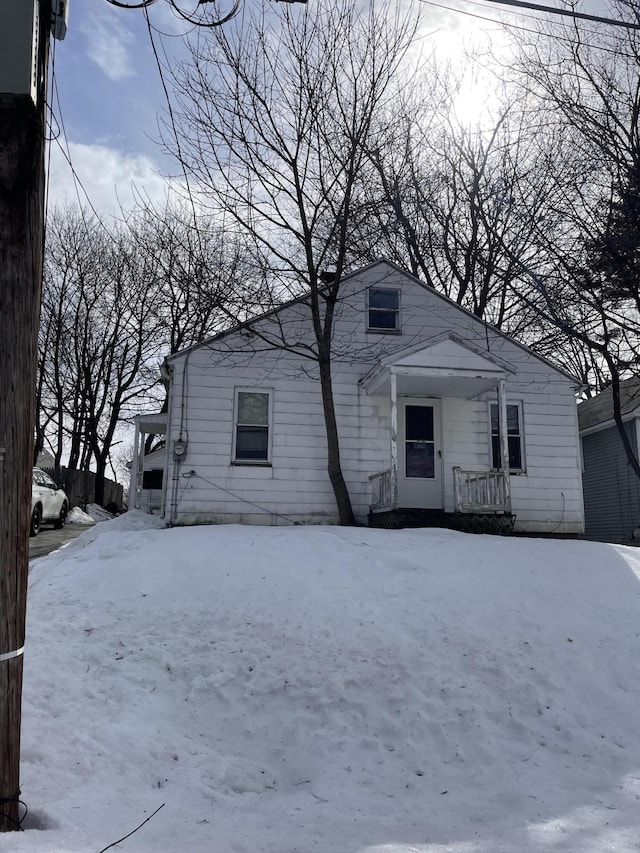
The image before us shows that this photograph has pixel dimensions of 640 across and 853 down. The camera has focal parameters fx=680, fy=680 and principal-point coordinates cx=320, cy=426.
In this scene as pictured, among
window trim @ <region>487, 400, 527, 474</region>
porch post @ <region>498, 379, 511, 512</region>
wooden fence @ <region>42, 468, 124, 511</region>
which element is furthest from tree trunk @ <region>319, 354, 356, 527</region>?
wooden fence @ <region>42, 468, 124, 511</region>

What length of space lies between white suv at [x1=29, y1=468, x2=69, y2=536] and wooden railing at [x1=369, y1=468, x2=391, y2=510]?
27.5 feet

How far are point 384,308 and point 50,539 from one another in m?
9.55

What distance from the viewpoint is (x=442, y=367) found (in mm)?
12648

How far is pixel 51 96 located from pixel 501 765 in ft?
19.1

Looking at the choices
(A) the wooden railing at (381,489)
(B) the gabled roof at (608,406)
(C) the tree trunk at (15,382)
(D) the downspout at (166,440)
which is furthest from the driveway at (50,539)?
(B) the gabled roof at (608,406)

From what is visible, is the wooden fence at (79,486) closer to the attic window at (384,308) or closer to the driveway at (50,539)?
the driveway at (50,539)

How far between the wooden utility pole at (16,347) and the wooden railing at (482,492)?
9722 mm

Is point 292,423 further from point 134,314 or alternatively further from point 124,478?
point 124,478

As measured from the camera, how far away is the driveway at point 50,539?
13.8m

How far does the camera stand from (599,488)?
20984 mm

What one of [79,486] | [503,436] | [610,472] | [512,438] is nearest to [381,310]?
[503,436]

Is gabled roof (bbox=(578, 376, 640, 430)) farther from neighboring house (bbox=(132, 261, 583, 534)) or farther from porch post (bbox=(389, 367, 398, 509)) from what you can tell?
porch post (bbox=(389, 367, 398, 509))

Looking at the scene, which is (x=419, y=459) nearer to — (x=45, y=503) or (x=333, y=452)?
(x=333, y=452)

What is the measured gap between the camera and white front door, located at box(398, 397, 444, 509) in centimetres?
1352
